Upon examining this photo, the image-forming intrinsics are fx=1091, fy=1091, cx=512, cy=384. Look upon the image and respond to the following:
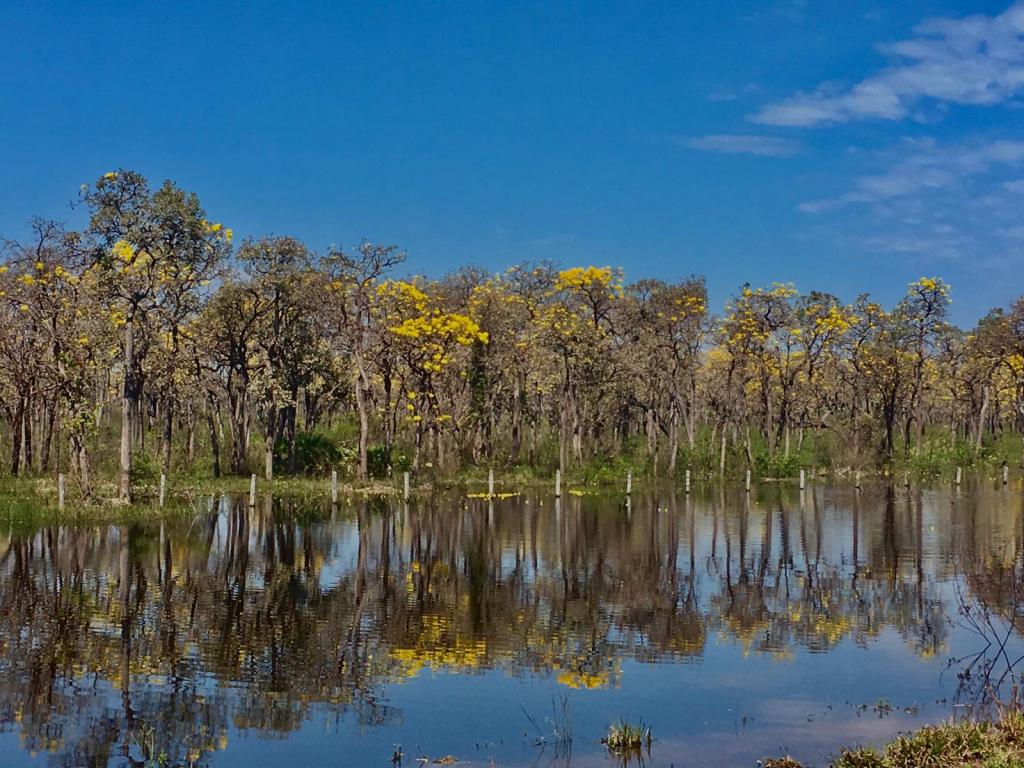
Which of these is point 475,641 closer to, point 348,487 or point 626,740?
point 626,740

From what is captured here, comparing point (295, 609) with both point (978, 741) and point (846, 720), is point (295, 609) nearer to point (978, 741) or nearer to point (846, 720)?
point (846, 720)

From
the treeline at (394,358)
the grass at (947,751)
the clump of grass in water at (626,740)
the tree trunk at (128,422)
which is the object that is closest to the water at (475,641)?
the clump of grass in water at (626,740)

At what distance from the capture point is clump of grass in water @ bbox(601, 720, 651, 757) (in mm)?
13836

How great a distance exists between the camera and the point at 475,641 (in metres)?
20.3

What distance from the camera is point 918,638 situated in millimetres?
20781

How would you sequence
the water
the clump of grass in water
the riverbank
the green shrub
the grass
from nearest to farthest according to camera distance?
the grass → the clump of grass in water → the water → the riverbank → the green shrub

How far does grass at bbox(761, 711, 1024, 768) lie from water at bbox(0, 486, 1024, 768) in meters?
1.02

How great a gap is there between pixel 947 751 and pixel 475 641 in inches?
378

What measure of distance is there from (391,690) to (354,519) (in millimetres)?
24229

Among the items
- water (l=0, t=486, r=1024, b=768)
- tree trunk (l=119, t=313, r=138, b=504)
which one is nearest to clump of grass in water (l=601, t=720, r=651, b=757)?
water (l=0, t=486, r=1024, b=768)

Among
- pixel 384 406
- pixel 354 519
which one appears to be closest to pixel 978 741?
pixel 354 519

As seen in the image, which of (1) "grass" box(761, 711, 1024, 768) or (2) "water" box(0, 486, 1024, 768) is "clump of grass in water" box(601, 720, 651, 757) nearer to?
(2) "water" box(0, 486, 1024, 768)

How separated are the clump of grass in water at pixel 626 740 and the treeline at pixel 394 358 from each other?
28058 millimetres

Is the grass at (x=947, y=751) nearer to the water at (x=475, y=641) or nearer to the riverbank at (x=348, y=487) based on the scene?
the water at (x=475, y=641)
